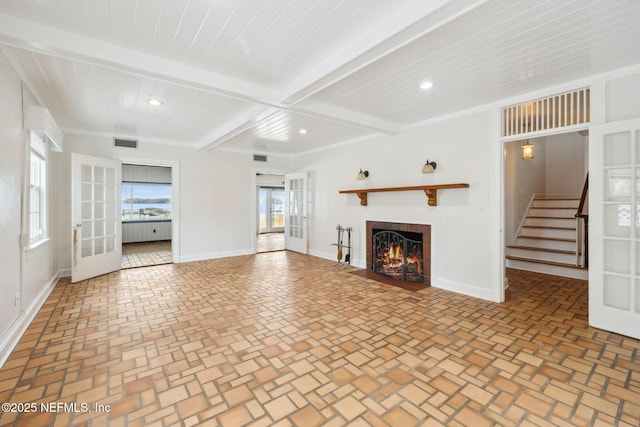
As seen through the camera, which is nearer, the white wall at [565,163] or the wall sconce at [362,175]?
the wall sconce at [362,175]

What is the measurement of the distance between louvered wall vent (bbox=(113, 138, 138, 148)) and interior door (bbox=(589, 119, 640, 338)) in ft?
22.9

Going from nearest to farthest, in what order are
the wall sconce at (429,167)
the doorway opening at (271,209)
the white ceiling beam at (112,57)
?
1. the white ceiling beam at (112,57)
2. the wall sconce at (429,167)
3. the doorway opening at (271,209)

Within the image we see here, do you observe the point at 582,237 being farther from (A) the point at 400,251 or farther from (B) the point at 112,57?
(B) the point at 112,57

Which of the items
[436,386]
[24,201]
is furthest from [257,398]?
[24,201]

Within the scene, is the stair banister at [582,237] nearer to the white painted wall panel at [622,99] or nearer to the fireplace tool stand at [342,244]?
the white painted wall panel at [622,99]

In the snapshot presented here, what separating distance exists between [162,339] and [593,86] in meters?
4.94

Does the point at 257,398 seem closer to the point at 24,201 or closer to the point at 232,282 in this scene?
the point at 232,282

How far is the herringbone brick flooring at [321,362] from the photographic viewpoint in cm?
175

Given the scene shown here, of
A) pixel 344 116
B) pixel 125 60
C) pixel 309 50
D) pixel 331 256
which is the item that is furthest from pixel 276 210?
pixel 309 50

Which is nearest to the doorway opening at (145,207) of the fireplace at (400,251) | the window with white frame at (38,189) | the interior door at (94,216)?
the interior door at (94,216)

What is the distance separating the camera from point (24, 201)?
2.99 meters

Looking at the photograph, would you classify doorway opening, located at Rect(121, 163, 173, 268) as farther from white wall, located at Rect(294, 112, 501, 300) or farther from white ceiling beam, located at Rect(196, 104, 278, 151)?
white wall, located at Rect(294, 112, 501, 300)

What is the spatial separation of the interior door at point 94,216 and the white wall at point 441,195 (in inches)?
172

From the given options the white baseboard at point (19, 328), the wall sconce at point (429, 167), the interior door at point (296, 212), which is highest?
the wall sconce at point (429, 167)
